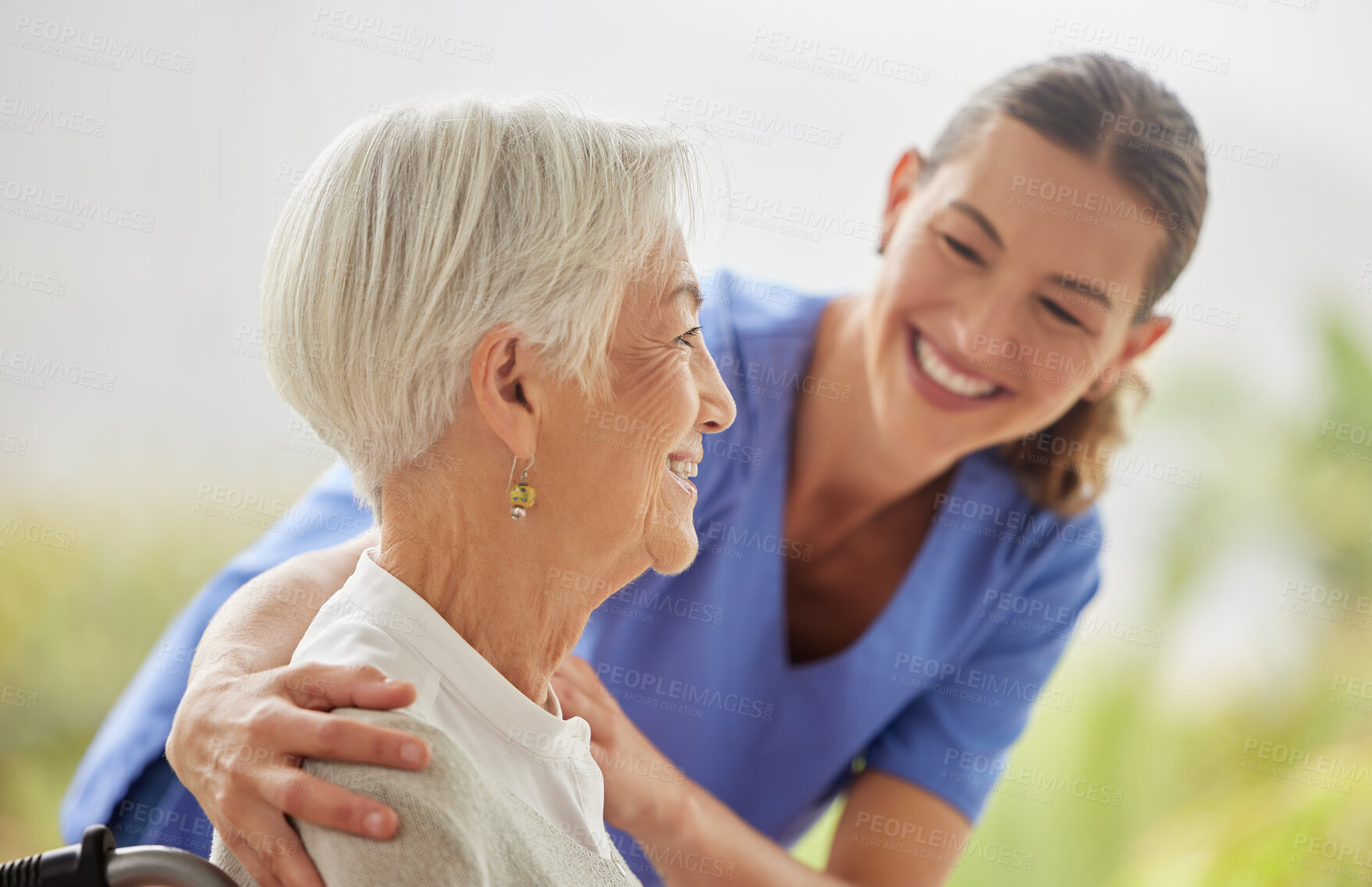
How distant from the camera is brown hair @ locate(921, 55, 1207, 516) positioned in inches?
49.5

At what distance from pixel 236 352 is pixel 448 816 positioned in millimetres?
1498

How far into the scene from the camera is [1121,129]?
1268mm

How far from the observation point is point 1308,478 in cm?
219

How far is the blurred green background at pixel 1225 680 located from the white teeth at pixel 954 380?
1.02 meters

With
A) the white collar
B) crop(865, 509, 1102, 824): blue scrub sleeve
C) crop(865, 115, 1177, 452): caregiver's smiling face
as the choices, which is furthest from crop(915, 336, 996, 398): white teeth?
the white collar

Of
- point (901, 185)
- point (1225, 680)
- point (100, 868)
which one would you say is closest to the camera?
point (100, 868)

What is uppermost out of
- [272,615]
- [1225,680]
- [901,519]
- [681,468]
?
[681,468]

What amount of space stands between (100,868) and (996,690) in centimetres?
122

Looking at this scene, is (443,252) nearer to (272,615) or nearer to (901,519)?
(272,615)

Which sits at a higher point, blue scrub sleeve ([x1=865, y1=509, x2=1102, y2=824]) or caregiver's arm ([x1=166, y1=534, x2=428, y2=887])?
caregiver's arm ([x1=166, y1=534, x2=428, y2=887])

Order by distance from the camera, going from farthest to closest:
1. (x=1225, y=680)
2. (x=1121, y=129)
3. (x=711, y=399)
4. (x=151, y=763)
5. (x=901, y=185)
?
(x=1225, y=680) < (x=901, y=185) < (x=1121, y=129) < (x=151, y=763) < (x=711, y=399)

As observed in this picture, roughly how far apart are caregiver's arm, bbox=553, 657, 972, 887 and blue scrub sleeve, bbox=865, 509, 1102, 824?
0.04m

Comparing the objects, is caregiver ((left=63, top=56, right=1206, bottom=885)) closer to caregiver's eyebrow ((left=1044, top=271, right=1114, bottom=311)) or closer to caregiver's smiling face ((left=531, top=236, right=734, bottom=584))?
caregiver's eyebrow ((left=1044, top=271, right=1114, bottom=311))

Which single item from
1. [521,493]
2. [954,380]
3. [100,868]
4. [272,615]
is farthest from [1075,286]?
[100,868]
